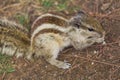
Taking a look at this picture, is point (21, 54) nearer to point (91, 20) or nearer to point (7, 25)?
point (7, 25)

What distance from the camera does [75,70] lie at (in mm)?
5230

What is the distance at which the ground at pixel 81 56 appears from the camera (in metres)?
5.18

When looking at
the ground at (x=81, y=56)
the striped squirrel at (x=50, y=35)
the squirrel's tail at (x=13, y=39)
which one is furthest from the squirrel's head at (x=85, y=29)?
the squirrel's tail at (x=13, y=39)

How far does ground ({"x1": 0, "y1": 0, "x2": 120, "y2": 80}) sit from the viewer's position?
5.18 metres

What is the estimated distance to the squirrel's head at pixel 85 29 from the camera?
5.14m

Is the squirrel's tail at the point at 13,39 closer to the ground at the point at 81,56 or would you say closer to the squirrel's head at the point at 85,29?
the ground at the point at 81,56

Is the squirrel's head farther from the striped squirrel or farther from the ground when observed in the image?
the ground

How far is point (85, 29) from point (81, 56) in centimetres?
39

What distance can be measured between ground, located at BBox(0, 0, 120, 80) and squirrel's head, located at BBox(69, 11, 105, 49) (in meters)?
0.19

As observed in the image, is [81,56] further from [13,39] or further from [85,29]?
[13,39]

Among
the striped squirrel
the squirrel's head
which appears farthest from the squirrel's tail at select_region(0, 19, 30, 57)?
the squirrel's head

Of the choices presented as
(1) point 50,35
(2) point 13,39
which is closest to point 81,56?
(1) point 50,35

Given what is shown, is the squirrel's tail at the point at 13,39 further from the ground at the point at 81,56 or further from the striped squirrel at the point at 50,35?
the ground at the point at 81,56

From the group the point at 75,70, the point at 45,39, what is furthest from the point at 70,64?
the point at 45,39
